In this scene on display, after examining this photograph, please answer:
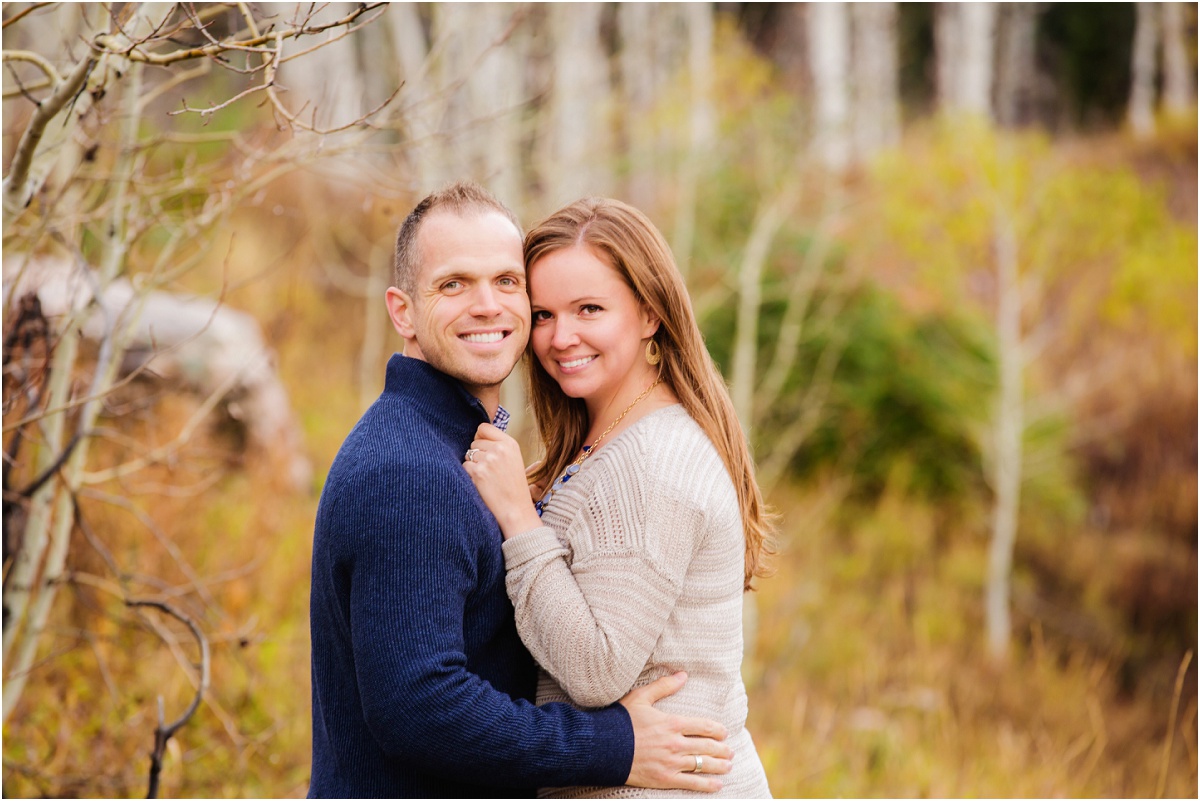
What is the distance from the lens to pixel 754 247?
7824mm

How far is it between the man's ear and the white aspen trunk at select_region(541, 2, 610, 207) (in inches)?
179

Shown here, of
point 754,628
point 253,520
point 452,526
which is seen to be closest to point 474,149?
point 253,520

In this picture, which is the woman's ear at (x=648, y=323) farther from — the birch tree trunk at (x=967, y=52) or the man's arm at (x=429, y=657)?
the birch tree trunk at (x=967, y=52)

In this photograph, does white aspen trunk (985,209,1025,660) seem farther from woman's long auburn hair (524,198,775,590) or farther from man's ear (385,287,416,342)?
man's ear (385,287,416,342)

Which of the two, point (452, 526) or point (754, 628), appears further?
point (754, 628)

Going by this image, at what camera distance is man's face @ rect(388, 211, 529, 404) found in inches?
83.8

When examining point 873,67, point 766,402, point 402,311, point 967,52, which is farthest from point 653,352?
point 873,67

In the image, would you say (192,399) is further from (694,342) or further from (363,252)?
(363,252)

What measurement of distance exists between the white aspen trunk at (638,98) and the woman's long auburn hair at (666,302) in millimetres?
6200

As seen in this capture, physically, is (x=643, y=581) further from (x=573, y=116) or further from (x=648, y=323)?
(x=573, y=116)

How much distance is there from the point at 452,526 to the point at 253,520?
14.6 feet

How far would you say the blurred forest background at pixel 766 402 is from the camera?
407 centimetres

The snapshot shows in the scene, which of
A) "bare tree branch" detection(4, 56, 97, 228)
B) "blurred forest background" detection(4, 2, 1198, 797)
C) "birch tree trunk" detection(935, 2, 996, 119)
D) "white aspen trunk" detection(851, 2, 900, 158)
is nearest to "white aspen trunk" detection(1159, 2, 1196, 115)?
"birch tree trunk" detection(935, 2, 996, 119)

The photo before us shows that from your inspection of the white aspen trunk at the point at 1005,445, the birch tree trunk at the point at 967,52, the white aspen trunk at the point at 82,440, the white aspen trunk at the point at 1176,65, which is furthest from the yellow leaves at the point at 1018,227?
the white aspen trunk at the point at 1176,65
